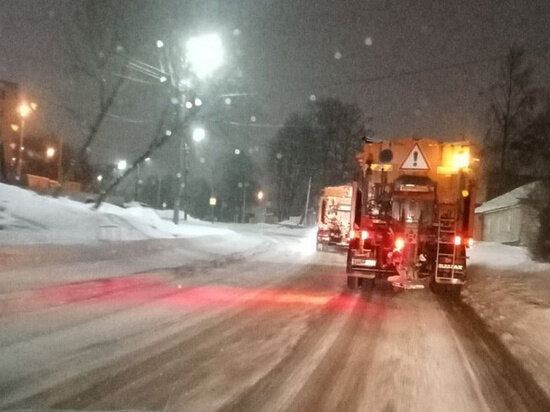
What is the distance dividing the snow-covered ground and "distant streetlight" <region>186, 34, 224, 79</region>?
13415mm

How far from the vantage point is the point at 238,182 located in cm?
11612

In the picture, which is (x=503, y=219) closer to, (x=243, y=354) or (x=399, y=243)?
(x=399, y=243)

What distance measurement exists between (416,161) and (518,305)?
4.80 m

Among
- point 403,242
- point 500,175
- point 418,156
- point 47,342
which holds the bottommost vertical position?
point 47,342

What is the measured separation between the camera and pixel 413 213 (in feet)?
62.4

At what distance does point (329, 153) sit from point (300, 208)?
17.7 meters

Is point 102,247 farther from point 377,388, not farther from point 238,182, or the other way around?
point 238,182

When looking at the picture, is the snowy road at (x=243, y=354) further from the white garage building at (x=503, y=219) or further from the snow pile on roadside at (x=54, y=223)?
the white garage building at (x=503, y=219)

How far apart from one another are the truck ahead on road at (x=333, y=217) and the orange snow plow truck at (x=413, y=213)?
18.9 meters

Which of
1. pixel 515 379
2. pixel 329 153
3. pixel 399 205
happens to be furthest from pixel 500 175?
pixel 515 379

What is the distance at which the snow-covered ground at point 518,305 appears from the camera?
10.4 meters

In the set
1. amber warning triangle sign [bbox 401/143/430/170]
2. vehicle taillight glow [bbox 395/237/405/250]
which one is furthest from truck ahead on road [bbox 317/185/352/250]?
vehicle taillight glow [bbox 395/237/405/250]

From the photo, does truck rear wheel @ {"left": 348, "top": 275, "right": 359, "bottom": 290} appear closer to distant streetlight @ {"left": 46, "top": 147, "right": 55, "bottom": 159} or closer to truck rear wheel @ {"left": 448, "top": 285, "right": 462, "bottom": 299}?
truck rear wheel @ {"left": 448, "top": 285, "right": 462, "bottom": 299}

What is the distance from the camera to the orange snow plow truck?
17812mm
